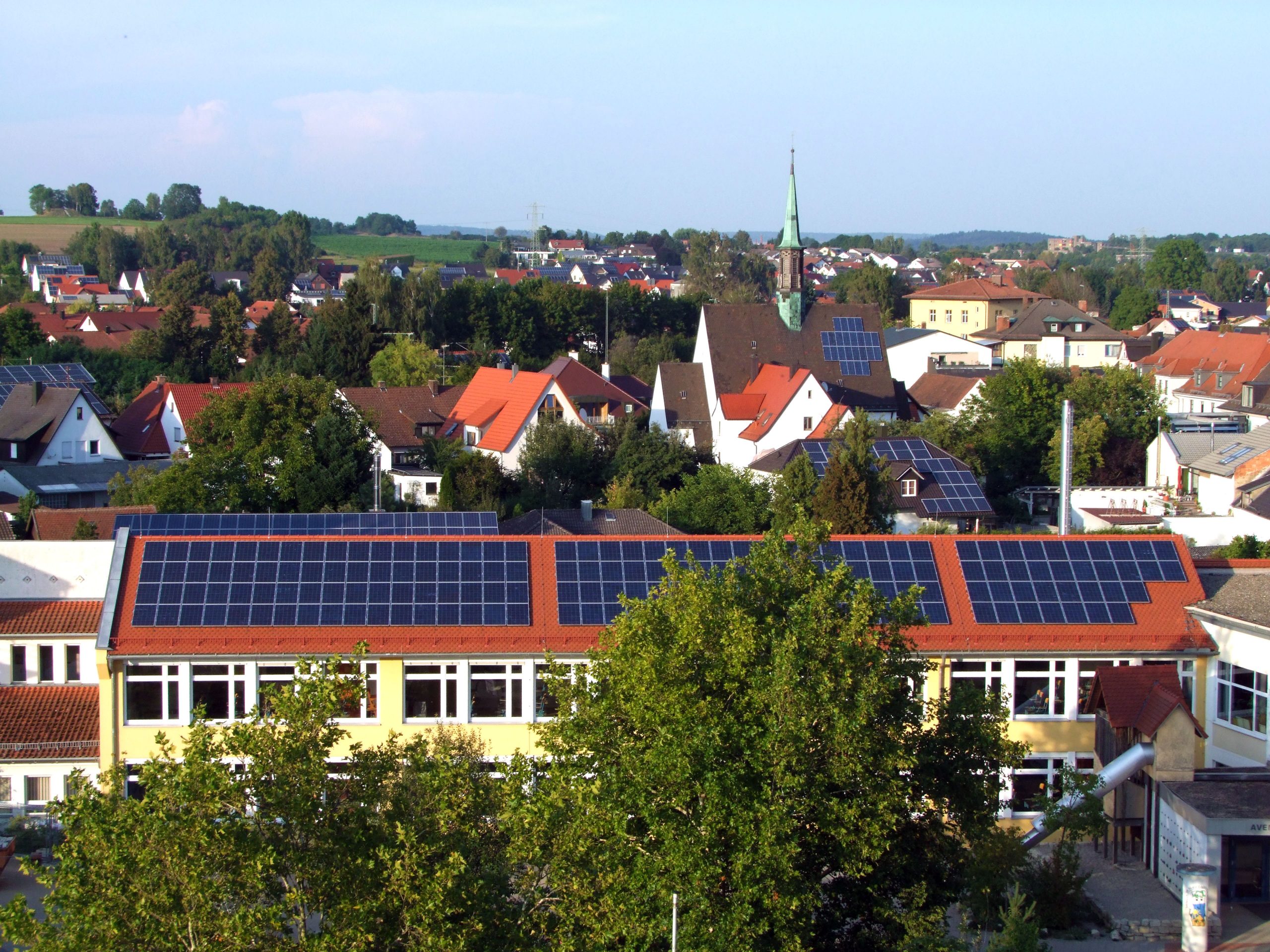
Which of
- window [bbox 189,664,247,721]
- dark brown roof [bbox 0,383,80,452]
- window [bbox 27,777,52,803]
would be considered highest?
dark brown roof [bbox 0,383,80,452]

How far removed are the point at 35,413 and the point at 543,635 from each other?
136ft

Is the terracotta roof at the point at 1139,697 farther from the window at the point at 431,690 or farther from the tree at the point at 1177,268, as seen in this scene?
the tree at the point at 1177,268

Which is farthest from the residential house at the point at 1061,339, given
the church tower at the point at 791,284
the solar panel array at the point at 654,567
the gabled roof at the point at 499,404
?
the solar panel array at the point at 654,567

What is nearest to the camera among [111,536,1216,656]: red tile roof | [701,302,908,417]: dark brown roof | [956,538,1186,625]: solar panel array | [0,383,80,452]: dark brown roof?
[111,536,1216,656]: red tile roof

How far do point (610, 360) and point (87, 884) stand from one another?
75165 millimetres

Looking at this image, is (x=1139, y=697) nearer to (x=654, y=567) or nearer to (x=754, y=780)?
(x=654, y=567)

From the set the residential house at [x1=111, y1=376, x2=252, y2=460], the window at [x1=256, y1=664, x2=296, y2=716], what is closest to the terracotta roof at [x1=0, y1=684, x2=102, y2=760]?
the window at [x1=256, y1=664, x2=296, y2=716]

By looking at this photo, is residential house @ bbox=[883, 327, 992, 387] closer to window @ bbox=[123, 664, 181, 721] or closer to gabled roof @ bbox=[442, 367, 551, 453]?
gabled roof @ bbox=[442, 367, 551, 453]

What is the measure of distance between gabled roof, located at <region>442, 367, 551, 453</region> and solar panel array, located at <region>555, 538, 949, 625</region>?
30.1 metres

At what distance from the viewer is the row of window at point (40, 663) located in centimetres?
2342

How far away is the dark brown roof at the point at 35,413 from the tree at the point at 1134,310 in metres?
96.8

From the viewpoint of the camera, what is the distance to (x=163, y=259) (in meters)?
161

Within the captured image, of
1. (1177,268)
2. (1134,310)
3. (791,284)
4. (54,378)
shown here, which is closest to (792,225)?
(791,284)

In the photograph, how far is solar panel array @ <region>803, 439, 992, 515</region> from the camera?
42062 millimetres
